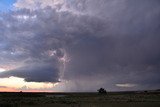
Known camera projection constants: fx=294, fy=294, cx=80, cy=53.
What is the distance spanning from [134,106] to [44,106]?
16.7 meters

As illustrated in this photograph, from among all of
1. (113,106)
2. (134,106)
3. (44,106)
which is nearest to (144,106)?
(134,106)

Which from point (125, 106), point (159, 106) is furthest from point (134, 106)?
point (159, 106)

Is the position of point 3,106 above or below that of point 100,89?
below

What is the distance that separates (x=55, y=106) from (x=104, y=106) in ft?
29.6

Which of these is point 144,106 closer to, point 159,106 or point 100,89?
point 159,106

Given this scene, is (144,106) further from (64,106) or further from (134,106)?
(64,106)

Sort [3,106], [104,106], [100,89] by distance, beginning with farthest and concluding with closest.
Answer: [100,89] < [104,106] < [3,106]

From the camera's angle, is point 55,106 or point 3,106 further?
point 55,106

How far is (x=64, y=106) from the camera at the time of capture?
5394 centimetres

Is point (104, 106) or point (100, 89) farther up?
point (100, 89)

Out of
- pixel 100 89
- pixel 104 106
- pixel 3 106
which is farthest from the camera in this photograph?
pixel 100 89

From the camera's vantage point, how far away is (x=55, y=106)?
178ft

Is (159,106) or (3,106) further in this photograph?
(159,106)

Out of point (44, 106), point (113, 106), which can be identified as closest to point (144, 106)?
point (113, 106)
